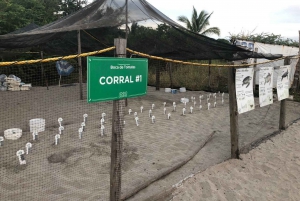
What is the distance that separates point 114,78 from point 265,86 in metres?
3.69

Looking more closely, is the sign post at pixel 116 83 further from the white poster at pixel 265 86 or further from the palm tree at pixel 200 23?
the palm tree at pixel 200 23

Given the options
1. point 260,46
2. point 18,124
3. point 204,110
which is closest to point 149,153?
point 18,124

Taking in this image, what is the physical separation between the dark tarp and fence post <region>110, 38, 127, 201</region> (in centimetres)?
349

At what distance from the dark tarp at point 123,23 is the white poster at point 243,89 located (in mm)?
2608

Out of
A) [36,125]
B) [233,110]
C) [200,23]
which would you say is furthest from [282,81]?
[200,23]

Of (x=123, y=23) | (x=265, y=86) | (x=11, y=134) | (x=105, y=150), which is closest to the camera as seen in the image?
(x=105, y=150)

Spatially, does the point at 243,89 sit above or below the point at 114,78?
below

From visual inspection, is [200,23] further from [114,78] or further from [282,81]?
[114,78]

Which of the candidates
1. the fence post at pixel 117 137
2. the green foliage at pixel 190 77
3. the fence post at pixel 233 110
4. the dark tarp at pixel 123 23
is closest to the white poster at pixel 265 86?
the fence post at pixel 233 110

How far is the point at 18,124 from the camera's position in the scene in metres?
5.96

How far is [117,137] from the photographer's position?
228 centimetres

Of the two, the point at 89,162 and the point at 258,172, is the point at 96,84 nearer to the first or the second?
the point at 89,162

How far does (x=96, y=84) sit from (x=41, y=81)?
11.9 meters

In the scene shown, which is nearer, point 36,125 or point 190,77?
point 36,125
